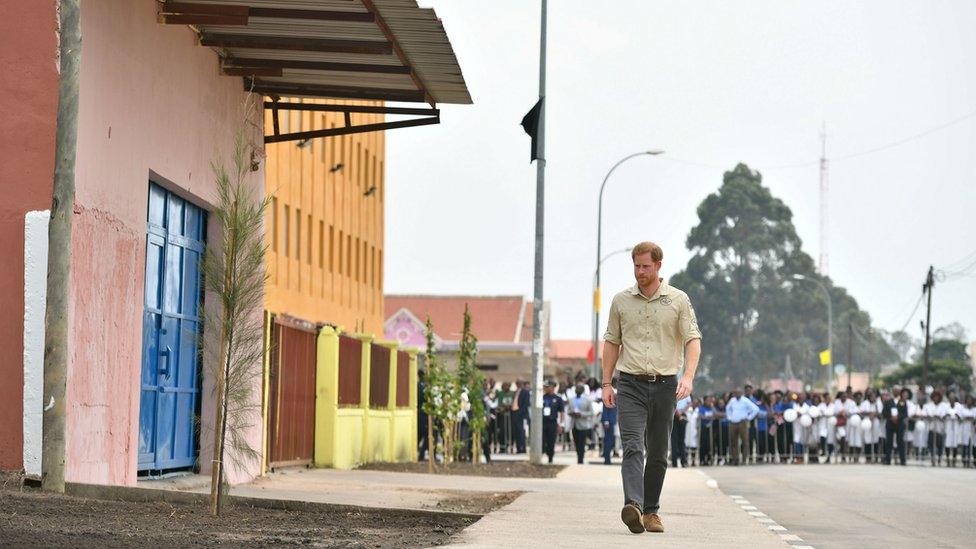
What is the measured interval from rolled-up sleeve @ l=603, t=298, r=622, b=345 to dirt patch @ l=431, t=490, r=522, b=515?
2.61 meters

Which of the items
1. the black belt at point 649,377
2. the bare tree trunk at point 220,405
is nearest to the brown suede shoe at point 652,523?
the black belt at point 649,377

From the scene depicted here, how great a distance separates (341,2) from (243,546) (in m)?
5.81

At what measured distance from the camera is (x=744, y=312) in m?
125

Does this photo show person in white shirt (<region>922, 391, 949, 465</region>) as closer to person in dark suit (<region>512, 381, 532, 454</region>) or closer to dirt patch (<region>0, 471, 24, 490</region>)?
person in dark suit (<region>512, 381, 532, 454</region>)

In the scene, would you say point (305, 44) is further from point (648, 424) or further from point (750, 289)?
point (750, 289)

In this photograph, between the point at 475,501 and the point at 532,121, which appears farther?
the point at 532,121

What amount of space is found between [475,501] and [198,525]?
20.8ft

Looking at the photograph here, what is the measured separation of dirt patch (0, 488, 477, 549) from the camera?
9758mm

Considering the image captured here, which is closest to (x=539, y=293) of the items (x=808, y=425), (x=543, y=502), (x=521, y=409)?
(x=521, y=409)

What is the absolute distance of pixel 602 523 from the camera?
45.3 feet

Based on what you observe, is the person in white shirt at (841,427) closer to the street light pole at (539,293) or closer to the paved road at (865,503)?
the paved road at (865,503)

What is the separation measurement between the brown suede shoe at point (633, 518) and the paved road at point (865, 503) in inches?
56.9

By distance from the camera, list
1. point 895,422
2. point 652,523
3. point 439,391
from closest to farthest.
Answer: point 652,523 → point 439,391 → point 895,422

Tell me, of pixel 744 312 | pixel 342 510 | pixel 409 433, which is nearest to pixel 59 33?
pixel 342 510
